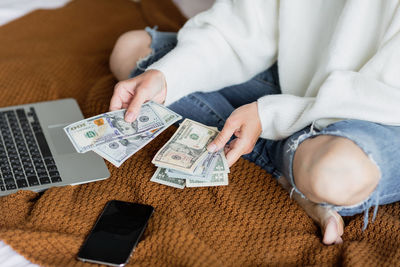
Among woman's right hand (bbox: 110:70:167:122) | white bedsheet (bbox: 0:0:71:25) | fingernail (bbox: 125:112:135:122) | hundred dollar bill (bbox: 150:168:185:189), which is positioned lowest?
hundred dollar bill (bbox: 150:168:185:189)

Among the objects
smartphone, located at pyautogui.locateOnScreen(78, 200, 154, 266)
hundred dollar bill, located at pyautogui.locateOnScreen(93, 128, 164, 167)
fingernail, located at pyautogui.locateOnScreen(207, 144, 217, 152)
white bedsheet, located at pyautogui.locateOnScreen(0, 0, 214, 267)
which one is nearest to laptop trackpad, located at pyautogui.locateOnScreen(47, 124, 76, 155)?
hundred dollar bill, located at pyautogui.locateOnScreen(93, 128, 164, 167)

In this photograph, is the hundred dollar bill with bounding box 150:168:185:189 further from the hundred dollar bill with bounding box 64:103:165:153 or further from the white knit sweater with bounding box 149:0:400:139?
the white knit sweater with bounding box 149:0:400:139

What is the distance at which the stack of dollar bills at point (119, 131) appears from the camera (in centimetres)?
111

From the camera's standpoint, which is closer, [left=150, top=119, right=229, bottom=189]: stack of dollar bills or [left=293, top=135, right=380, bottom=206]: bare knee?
[left=293, top=135, right=380, bottom=206]: bare knee

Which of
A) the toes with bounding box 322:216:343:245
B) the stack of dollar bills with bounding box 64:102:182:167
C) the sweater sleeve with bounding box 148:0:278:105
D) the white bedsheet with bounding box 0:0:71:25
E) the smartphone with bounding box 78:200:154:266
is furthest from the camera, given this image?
the white bedsheet with bounding box 0:0:71:25

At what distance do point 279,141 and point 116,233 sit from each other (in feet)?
1.60

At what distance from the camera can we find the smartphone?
91cm

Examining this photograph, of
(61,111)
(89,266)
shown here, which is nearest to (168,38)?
(61,111)

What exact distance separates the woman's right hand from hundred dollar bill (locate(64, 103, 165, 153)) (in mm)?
24

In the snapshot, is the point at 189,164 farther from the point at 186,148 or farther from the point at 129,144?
the point at 129,144

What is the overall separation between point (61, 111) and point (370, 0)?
2.96 ft

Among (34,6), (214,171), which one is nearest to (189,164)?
(214,171)

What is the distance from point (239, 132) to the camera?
3.72ft

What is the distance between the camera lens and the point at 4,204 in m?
1.02
